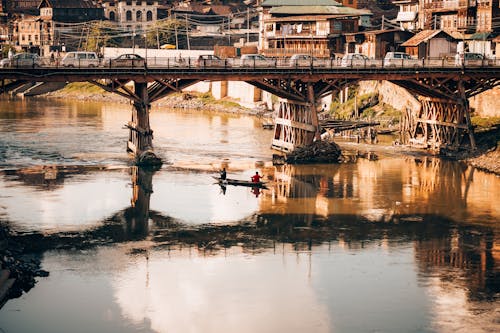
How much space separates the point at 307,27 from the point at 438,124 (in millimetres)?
43322

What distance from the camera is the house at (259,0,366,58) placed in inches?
4788

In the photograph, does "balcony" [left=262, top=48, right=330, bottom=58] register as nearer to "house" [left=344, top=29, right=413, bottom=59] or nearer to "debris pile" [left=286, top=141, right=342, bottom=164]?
"house" [left=344, top=29, right=413, bottom=59]

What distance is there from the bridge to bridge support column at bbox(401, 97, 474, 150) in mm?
73

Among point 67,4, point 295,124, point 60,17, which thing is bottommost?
point 295,124

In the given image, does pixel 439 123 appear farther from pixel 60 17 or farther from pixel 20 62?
pixel 60 17

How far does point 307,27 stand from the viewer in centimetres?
12388

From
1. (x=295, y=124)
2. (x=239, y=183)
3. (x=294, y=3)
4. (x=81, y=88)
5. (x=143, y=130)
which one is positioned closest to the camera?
(x=239, y=183)

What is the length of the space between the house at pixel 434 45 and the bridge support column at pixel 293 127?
23720 mm

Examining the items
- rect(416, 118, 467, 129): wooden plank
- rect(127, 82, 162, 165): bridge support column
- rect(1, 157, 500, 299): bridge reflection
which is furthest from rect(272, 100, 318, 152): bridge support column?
rect(127, 82, 162, 165): bridge support column

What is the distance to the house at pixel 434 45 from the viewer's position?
103062 mm

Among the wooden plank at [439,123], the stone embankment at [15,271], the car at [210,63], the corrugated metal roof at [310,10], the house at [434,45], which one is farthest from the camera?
the corrugated metal roof at [310,10]

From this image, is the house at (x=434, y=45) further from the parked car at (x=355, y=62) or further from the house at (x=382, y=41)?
the parked car at (x=355, y=62)

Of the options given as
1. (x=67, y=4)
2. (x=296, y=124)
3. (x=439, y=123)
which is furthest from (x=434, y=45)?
(x=67, y=4)

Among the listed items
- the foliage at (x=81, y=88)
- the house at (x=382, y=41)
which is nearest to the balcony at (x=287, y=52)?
the house at (x=382, y=41)
